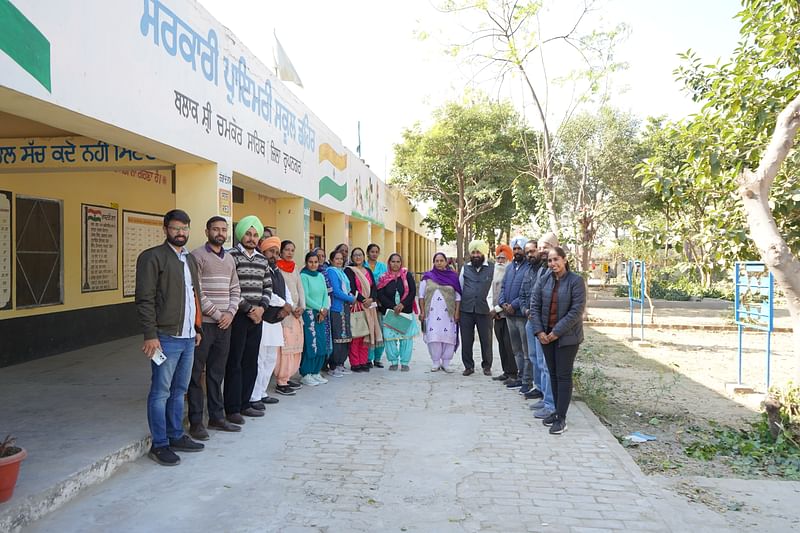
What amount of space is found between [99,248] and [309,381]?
13.8ft

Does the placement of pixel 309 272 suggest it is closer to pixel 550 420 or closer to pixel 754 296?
pixel 550 420

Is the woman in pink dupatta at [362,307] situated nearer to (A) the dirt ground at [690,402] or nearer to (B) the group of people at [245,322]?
(B) the group of people at [245,322]

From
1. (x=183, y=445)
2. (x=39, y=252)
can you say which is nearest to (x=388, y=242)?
(x=39, y=252)

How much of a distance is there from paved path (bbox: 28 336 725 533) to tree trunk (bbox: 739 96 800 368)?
2.08m

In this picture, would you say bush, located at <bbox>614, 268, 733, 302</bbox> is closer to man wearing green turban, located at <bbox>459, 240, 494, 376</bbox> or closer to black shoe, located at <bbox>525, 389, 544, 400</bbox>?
man wearing green turban, located at <bbox>459, 240, 494, 376</bbox>

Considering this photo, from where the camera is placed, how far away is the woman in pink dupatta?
25.9ft

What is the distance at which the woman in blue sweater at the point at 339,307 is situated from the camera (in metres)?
7.52

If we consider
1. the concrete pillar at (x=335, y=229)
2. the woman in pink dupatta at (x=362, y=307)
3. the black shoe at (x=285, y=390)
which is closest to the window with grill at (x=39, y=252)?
the black shoe at (x=285, y=390)

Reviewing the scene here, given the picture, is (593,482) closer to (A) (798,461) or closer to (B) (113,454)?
(A) (798,461)

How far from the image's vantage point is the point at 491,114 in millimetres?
21656

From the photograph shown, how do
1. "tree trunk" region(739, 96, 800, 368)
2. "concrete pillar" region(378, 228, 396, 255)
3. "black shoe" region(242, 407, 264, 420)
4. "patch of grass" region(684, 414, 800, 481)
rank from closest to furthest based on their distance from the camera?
"patch of grass" region(684, 414, 800, 481) → "tree trunk" region(739, 96, 800, 368) → "black shoe" region(242, 407, 264, 420) → "concrete pillar" region(378, 228, 396, 255)

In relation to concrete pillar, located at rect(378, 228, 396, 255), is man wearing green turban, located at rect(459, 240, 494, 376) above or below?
below

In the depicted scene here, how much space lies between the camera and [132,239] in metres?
9.88

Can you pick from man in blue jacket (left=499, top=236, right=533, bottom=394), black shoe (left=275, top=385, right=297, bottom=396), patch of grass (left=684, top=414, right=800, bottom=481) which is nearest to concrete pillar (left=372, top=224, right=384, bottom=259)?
man in blue jacket (left=499, top=236, right=533, bottom=394)
